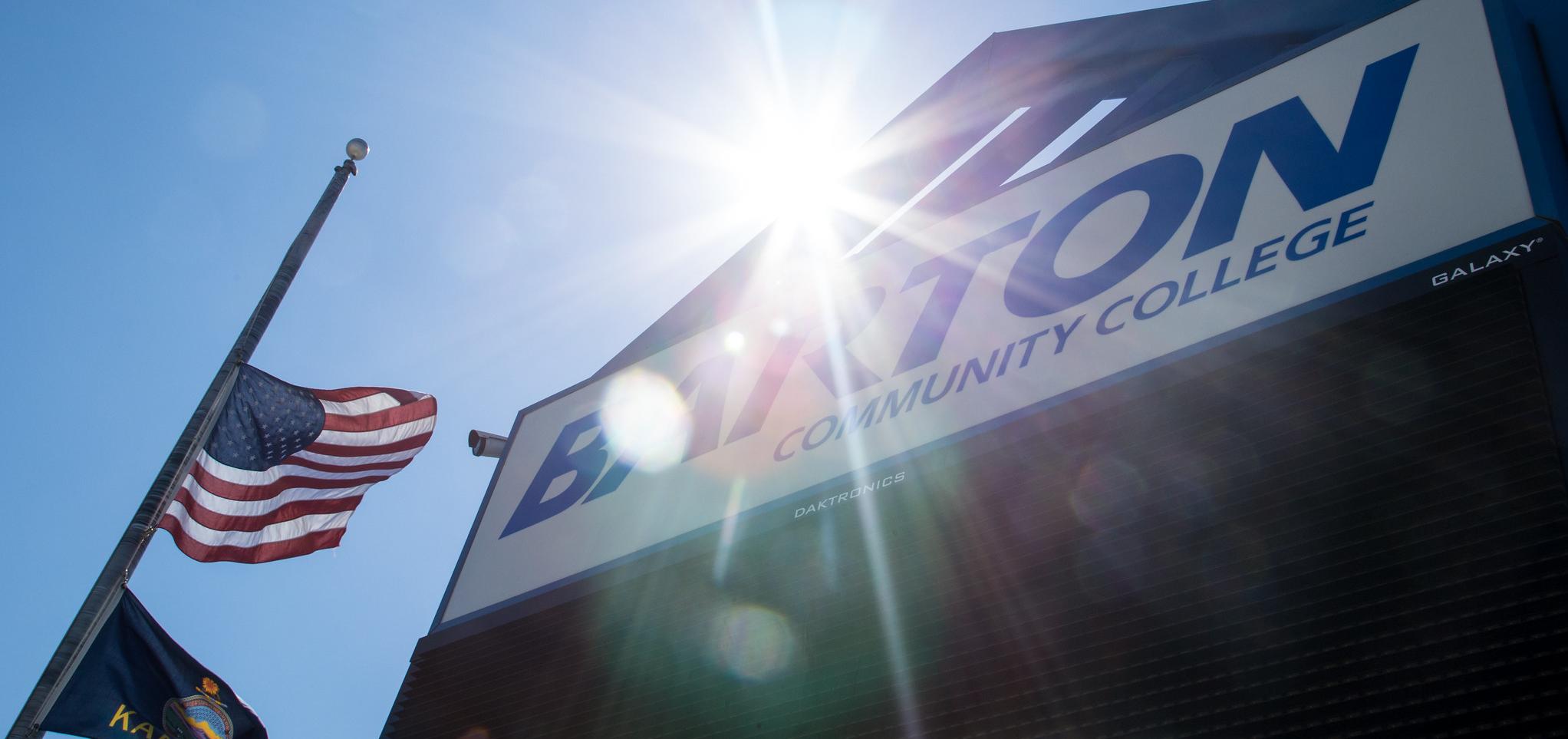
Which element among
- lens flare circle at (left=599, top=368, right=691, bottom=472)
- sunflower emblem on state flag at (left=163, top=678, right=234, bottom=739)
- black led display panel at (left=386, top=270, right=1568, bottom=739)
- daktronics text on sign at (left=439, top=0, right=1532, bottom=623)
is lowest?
black led display panel at (left=386, top=270, right=1568, bottom=739)

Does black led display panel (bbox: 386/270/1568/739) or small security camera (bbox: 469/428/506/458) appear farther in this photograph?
small security camera (bbox: 469/428/506/458)

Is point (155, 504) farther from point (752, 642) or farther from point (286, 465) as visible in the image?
point (752, 642)

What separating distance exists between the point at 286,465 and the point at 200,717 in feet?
6.03

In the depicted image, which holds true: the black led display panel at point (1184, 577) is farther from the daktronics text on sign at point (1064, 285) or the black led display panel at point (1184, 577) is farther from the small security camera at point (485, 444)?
the small security camera at point (485, 444)

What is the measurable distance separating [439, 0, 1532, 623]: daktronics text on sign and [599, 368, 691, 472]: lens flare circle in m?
0.05

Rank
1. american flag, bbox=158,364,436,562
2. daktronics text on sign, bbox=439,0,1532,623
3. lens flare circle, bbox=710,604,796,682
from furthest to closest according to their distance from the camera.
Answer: american flag, bbox=158,364,436,562, lens flare circle, bbox=710,604,796,682, daktronics text on sign, bbox=439,0,1532,623

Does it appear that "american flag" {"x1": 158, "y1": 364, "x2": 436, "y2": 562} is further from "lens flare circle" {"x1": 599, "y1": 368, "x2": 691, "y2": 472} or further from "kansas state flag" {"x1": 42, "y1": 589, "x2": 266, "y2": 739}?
"lens flare circle" {"x1": 599, "y1": 368, "x2": 691, "y2": 472}

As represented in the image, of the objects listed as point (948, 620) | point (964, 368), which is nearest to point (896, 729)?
point (948, 620)

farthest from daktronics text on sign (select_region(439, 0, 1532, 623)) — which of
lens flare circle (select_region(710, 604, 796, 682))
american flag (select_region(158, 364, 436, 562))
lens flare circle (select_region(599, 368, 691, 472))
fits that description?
american flag (select_region(158, 364, 436, 562))

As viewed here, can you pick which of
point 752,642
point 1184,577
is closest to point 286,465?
point 752,642

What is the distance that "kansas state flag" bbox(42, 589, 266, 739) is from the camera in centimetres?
608

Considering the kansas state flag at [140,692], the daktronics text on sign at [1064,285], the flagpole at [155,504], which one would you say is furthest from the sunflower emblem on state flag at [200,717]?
the daktronics text on sign at [1064,285]

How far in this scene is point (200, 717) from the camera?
6.48 metres

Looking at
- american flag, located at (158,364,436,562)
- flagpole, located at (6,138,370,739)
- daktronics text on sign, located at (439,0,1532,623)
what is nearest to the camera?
daktronics text on sign, located at (439,0,1532,623)
